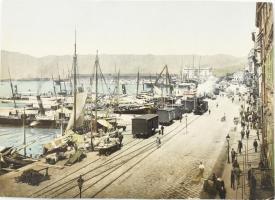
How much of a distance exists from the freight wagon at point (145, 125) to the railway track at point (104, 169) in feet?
0.58

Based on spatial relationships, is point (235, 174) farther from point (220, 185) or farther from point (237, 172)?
point (220, 185)

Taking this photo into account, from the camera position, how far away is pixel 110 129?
959cm

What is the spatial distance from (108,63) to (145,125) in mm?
1555

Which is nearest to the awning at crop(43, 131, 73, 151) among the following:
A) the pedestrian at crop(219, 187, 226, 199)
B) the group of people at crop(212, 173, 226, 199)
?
the group of people at crop(212, 173, 226, 199)

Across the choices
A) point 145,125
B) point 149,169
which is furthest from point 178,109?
point 149,169

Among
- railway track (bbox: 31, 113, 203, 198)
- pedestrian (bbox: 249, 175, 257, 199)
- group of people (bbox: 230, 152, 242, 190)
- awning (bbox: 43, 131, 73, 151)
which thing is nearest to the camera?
pedestrian (bbox: 249, 175, 257, 199)

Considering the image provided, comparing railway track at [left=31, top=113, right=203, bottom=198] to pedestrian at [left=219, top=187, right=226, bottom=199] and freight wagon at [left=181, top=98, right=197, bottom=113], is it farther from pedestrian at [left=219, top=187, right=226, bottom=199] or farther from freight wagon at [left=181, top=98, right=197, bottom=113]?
pedestrian at [left=219, top=187, right=226, bottom=199]

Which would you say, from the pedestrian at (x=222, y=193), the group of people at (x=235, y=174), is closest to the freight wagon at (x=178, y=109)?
the group of people at (x=235, y=174)

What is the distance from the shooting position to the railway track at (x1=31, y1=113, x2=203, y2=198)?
340 inches

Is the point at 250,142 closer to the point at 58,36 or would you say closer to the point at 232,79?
the point at 232,79

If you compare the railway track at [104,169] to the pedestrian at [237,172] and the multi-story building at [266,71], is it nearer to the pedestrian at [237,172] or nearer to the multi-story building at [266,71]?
the pedestrian at [237,172]

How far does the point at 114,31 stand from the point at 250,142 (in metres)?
3.71

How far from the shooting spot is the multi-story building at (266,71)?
8.63 m

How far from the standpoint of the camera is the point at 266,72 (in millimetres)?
9305
